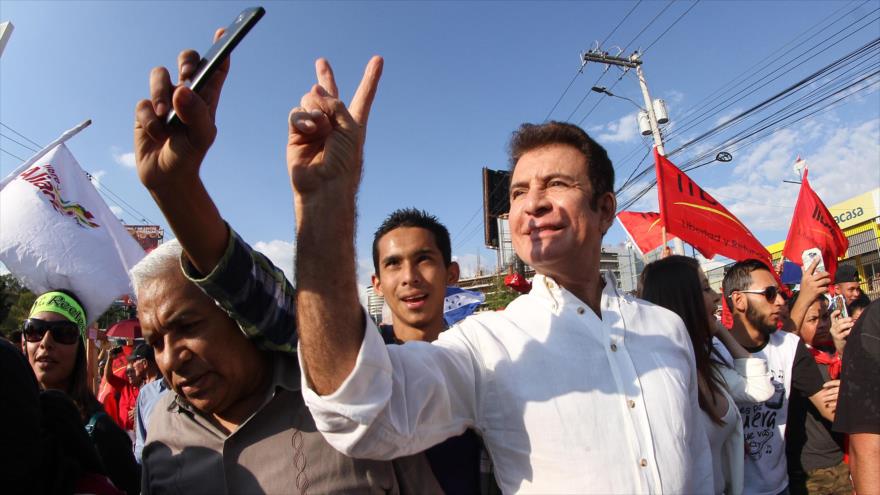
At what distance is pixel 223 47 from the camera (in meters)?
1.00

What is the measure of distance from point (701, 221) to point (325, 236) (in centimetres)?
557

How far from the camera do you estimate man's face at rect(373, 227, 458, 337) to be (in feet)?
8.54

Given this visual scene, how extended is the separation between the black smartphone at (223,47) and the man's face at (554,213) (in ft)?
3.25

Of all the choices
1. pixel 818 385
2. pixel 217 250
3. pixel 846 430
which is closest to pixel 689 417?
pixel 846 430

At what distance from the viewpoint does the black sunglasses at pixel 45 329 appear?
8.90 ft

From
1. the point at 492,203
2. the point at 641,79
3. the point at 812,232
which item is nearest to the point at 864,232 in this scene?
the point at 641,79

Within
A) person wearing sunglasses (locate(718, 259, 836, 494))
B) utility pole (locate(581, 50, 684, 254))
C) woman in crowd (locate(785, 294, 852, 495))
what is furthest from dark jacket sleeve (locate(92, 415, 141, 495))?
utility pole (locate(581, 50, 684, 254))

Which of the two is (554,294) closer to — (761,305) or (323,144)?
(323,144)

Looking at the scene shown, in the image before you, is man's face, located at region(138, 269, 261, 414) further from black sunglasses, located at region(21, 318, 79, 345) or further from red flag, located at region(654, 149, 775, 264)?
red flag, located at region(654, 149, 775, 264)

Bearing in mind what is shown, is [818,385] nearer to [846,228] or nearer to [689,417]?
[689,417]

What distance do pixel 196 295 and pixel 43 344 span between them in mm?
1974

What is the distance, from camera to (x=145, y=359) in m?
5.35

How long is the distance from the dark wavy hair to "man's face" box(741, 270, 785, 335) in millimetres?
862

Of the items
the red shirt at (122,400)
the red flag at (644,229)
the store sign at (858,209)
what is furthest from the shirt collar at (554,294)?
the store sign at (858,209)
